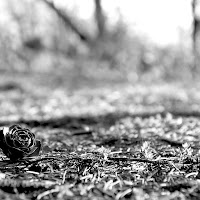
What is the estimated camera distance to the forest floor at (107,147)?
1.92 metres

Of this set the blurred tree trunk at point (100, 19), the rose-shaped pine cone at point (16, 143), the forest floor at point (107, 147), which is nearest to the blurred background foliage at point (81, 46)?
the blurred tree trunk at point (100, 19)

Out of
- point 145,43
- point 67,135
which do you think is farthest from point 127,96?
point 145,43

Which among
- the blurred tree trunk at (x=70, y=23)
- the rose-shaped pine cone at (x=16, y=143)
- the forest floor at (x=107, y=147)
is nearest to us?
the forest floor at (x=107, y=147)

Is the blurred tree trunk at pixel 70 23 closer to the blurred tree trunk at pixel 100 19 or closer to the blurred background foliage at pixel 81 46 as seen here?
the blurred background foliage at pixel 81 46

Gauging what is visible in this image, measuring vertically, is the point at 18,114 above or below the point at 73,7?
below

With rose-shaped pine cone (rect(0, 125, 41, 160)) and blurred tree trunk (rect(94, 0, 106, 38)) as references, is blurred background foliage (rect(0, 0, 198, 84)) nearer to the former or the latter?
blurred tree trunk (rect(94, 0, 106, 38))

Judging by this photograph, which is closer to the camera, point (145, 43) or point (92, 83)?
point (92, 83)

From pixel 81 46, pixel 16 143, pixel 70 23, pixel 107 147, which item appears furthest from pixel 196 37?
pixel 16 143

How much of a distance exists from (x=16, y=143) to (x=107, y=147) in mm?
998

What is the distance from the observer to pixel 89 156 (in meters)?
2.38

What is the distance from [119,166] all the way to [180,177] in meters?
0.41

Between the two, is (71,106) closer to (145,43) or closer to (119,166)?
(119,166)

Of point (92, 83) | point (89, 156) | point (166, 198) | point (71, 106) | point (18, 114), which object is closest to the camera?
point (166, 198)

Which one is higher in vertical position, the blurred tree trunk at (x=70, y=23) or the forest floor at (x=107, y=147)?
the blurred tree trunk at (x=70, y=23)
